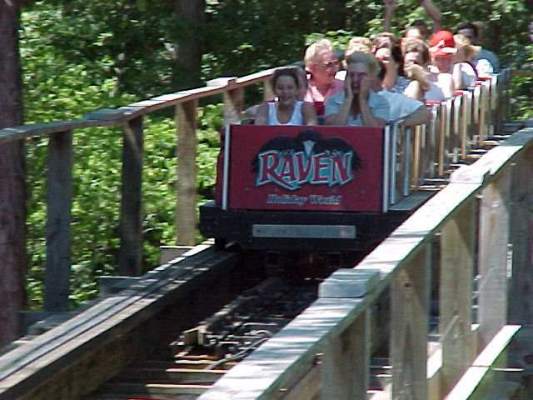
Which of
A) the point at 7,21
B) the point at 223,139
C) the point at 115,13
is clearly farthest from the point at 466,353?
the point at 115,13

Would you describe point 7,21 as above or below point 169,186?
above

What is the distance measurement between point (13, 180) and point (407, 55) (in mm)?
2639

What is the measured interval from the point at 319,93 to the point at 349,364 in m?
6.11

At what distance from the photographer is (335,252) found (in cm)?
850

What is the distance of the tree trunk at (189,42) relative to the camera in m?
19.2

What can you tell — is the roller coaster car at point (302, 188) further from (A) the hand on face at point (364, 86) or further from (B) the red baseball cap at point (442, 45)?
(B) the red baseball cap at point (442, 45)

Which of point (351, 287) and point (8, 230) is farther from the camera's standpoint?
point (8, 230)

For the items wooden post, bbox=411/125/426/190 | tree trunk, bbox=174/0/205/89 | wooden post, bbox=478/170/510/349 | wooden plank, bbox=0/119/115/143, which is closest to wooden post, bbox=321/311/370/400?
wooden post, bbox=478/170/510/349

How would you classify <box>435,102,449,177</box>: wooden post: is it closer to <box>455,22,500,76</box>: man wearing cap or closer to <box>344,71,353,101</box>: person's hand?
<box>344,71,353,101</box>: person's hand

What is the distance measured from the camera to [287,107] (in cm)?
895

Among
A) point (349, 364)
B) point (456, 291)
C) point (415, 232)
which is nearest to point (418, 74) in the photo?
point (456, 291)

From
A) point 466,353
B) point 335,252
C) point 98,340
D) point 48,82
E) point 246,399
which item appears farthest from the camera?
point 48,82

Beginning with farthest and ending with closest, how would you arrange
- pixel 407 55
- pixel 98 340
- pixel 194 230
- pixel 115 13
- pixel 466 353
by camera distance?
pixel 115 13
pixel 407 55
pixel 194 230
pixel 98 340
pixel 466 353

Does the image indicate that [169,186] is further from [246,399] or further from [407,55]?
[246,399]
